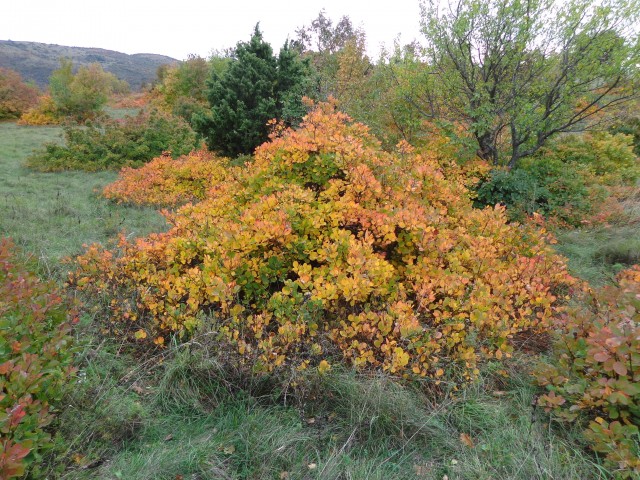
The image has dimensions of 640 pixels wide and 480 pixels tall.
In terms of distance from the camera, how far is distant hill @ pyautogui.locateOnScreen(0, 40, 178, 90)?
68625 mm

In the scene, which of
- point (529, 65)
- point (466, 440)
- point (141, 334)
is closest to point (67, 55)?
point (529, 65)

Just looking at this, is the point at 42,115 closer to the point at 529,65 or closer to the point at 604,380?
the point at 529,65

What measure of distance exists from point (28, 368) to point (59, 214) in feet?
17.4

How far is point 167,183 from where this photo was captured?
8.00 m

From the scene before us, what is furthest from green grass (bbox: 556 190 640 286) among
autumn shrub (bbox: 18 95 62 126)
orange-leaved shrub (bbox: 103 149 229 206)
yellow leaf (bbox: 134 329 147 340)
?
autumn shrub (bbox: 18 95 62 126)

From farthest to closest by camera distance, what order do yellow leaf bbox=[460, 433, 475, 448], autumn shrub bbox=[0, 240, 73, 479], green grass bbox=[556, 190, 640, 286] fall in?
green grass bbox=[556, 190, 640, 286]
yellow leaf bbox=[460, 433, 475, 448]
autumn shrub bbox=[0, 240, 73, 479]

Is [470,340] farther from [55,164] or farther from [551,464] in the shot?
[55,164]

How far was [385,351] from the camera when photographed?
2.36 metres

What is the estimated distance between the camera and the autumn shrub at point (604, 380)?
1.78 meters

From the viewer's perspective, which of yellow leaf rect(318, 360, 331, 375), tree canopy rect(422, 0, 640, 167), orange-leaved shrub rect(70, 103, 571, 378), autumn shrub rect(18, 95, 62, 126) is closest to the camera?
yellow leaf rect(318, 360, 331, 375)

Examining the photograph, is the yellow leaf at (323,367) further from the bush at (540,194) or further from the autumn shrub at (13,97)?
the autumn shrub at (13,97)

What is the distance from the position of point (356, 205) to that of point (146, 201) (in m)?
5.47

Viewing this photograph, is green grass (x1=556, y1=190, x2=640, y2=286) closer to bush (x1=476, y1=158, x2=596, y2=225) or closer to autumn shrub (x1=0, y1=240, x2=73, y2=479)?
bush (x1=476, y1=158, x2=596, y2=225)

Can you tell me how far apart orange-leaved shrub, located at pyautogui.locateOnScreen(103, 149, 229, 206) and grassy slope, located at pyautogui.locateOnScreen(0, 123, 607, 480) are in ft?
16.8
